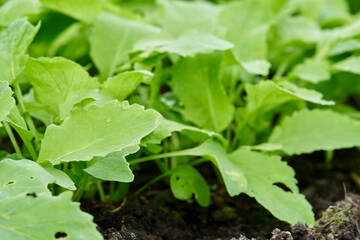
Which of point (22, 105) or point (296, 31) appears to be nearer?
point (22, 105)

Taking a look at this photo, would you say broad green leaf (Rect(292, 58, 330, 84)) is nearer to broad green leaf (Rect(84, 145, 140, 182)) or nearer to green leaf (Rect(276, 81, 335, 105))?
green leaf (Rect(276, 81, 335, 105))

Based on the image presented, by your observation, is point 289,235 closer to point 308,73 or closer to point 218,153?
point 218,153

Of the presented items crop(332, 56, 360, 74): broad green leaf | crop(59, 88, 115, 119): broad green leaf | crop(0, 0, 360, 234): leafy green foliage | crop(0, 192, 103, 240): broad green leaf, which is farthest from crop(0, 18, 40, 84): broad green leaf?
crop(332, 56, 360, 74): broad green leaf

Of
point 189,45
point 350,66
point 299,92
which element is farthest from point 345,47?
point 189,45

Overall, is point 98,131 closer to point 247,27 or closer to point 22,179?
point 22,179

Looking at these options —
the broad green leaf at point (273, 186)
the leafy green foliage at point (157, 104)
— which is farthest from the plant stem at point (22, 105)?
the broad green leaf at point (273, 186)

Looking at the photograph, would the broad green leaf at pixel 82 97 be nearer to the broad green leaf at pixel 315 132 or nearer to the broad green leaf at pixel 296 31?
the broad green leaf at pixel 315 132
